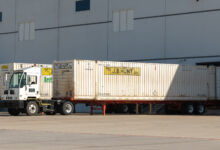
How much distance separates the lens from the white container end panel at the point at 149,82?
36.8m

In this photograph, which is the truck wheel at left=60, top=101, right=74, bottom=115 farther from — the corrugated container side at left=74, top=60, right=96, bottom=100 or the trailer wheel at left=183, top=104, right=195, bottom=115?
the trailer wheel at left=183, top=104, right=195, bottom=115

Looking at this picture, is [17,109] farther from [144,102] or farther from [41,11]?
[41,11]

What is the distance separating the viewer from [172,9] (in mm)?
45531

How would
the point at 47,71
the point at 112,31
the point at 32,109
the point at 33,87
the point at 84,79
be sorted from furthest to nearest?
the point at 112,31
the point at 47,71
the point at 84,79
the point at 33,87
the point at 32,109

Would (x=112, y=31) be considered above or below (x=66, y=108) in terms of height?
above

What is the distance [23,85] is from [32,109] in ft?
5.57

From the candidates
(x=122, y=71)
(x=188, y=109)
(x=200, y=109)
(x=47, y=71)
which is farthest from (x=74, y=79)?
(x=200, y=109)

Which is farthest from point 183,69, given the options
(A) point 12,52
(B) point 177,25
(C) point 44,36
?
(A) point 12,52

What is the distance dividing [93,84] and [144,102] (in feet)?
16.2

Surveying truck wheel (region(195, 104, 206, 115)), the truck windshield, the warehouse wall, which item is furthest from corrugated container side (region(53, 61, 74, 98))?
the warehouse wall

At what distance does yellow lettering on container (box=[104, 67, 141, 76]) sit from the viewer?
36750 mm

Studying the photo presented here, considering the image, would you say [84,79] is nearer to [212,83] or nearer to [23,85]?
[23,85]

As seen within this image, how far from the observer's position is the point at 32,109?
111 ft

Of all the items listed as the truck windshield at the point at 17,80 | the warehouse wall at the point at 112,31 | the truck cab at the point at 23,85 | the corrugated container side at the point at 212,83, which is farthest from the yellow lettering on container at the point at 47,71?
the corrugated container side at the point at 212,83
